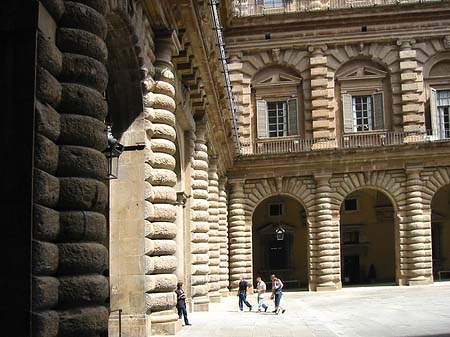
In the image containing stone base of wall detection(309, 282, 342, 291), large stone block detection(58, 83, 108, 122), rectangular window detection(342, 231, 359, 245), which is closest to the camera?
large stone block detection(58, 83, 108, 122)

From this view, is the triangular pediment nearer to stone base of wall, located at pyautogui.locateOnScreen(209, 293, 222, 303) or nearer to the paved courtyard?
the paved courtyard

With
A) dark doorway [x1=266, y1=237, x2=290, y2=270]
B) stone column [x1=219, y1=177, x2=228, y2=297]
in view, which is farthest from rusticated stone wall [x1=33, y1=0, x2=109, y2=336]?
dark doorway [x1=266, y1=237, x2=290, y2=270]

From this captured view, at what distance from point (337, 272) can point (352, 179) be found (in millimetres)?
Result: 5371

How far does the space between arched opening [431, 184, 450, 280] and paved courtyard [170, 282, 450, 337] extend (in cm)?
1144

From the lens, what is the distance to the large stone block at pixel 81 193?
26.0 ft

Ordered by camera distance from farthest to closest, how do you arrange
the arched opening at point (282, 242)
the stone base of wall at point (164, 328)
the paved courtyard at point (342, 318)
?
the arched opening at point (282, 242), the paved courtyard at point (342, 318), the stone base of wall at point (164, 328)

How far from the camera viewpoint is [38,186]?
742cm

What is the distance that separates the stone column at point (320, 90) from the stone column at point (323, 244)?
383 centimetres

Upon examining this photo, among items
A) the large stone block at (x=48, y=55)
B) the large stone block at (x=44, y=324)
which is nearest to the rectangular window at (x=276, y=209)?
the large stone block at (x=48, y=55)

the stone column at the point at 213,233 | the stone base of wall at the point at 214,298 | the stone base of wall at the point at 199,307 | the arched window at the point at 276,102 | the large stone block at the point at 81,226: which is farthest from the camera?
the arched window at the point at 276,102

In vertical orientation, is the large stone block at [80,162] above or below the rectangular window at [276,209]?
below

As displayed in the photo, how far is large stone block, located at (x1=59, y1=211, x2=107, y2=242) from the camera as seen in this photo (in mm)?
7840

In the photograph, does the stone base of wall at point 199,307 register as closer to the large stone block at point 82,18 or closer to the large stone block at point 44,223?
the large stone block at point 82,18

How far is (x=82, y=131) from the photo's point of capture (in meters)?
8.24
